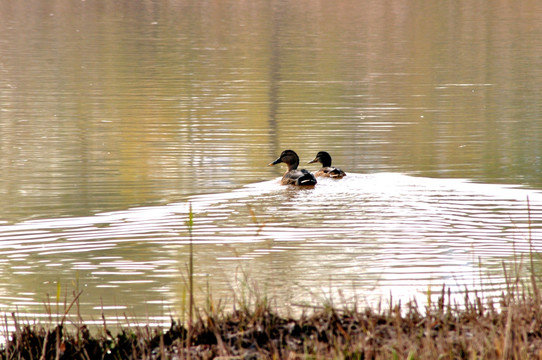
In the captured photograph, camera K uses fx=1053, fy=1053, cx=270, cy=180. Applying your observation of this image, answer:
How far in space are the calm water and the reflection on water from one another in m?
0.03

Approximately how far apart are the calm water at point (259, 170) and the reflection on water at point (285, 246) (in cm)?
3

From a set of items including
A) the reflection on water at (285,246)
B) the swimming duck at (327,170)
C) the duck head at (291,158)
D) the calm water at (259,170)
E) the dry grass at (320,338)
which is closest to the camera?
the dry grass at (320,338)

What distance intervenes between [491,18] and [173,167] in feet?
152

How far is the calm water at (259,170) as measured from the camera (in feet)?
31.8

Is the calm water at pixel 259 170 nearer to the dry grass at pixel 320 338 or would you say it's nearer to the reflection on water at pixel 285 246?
the reflection on water at pixel 285 246

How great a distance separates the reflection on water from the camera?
29.6ft

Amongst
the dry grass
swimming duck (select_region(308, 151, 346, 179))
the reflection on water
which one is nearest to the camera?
the dry grass

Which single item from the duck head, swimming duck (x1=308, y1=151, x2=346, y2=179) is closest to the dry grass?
swimming duck (x1=308, y1=151, x2=346, y2=179)

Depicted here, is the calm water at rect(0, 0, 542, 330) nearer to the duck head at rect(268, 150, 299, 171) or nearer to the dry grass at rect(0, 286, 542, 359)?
the duck head at rect(268, 150, 299, 171)

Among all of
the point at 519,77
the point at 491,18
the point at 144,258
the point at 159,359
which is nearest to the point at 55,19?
the point at 491,18

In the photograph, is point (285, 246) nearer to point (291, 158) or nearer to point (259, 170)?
point (291, 158)

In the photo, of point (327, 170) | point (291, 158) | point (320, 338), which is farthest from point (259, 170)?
point (320, 338)

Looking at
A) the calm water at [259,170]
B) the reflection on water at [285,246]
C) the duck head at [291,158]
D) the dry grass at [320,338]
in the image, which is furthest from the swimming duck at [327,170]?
the dry grass at [320,338]

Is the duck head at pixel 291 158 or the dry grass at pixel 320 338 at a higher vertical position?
the duck head at pixel 291 158
